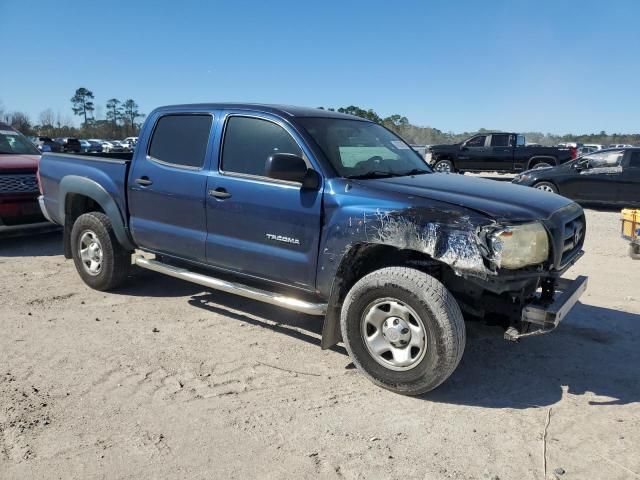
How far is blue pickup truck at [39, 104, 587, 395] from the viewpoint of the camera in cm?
325

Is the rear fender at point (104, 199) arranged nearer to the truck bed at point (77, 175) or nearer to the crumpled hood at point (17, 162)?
the truck bed at point (77, 175)

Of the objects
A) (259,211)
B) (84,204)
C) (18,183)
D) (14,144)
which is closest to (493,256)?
(259,211)

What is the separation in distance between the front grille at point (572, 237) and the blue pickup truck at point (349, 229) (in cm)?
3

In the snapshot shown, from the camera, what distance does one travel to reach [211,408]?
3305 mm

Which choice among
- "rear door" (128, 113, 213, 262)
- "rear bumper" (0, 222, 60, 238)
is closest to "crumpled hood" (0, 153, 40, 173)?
"rear bumper" (0, 222, 60, 238)

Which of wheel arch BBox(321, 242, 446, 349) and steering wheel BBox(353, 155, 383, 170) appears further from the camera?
steering wheel BBox(353, 155, 383, 170)

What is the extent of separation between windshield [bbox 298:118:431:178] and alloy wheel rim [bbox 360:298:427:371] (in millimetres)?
1027

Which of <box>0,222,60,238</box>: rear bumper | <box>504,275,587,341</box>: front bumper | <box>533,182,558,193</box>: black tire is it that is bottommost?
<box>0,222,60,238</box>: rear bumper

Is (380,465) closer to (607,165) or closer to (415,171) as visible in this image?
(415,171)

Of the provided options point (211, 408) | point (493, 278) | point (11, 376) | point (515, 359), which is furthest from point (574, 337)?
point (11, 376)

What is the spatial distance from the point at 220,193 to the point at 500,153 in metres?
16.0

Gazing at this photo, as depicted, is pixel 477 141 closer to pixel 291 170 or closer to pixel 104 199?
pixel 104 199

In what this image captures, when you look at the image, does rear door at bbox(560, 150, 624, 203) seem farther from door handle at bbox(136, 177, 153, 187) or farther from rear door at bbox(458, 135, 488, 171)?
door handle at bbox(136, 177, 153, 187)

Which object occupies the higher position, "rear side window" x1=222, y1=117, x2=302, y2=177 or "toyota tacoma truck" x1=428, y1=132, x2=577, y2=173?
"toyota tacoma truck" x1=428, y1=132, x2=577, y2=173
